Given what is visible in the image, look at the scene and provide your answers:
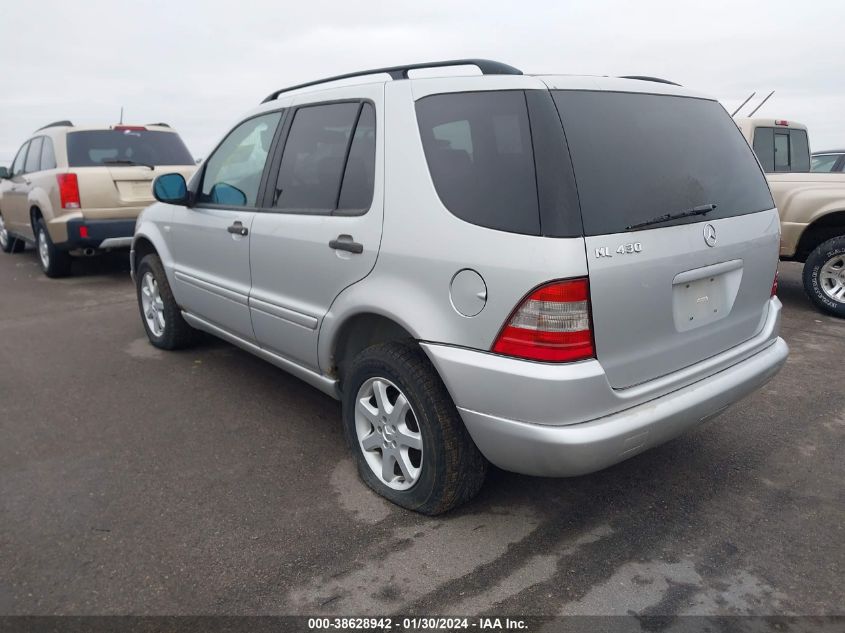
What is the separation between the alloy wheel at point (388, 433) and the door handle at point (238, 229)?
1218 millimetres

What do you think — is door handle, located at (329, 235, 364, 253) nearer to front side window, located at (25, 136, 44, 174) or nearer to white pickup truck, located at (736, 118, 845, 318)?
white pickup truck, located at (736, 118, 845, 318)

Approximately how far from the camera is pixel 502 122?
2.41 m

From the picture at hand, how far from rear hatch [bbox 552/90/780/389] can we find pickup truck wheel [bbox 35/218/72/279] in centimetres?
735

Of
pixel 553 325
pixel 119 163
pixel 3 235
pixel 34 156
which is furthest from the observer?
pixel 3 235

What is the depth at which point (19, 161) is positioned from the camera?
927 centimetres

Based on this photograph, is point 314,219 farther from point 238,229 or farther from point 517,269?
point 517,269

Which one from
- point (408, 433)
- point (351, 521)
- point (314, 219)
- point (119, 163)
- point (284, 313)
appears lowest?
point (351, 521)

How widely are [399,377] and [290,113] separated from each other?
1686mm

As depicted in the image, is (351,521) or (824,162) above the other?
(824,162)

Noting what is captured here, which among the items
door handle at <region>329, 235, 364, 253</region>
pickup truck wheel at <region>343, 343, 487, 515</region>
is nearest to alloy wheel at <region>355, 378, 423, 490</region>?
pickup truck wheel at <region>343, 343, 487, 515</region>

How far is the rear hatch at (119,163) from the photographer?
7.42 metres

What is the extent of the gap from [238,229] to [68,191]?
484 centimetres

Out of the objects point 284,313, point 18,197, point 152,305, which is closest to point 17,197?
point 18,197

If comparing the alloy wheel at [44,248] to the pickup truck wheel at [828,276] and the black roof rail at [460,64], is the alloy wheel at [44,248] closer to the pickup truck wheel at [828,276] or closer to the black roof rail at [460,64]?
the black roof rail at [460,64]
